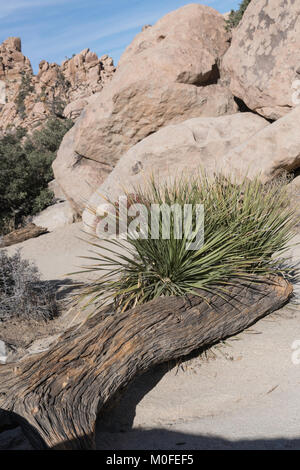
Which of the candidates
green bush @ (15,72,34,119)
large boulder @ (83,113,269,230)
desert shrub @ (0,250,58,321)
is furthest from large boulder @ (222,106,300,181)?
green bush @ (15,72,34,119)

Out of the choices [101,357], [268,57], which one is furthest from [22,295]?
[268,57]

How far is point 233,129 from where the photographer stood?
10102 millimetres

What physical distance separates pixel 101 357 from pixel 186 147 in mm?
7327

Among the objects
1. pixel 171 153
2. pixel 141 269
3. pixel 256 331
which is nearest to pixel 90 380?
pixel 141 269

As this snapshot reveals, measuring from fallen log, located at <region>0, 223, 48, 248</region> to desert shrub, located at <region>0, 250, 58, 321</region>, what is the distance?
575cm

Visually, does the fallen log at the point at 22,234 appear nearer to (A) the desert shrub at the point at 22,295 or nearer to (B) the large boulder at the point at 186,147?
(B) the large boulder at the point at 186,147

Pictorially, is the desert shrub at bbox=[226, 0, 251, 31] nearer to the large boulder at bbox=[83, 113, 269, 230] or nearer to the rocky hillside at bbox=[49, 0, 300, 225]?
the rocky hillside at bbox=[49, 0, 300, 225]

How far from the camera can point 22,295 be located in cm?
582

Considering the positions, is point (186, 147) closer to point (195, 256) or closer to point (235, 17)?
point (235, 17)

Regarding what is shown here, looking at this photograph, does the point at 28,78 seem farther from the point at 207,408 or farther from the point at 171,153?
the point at 207,408

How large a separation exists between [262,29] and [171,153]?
142 inches

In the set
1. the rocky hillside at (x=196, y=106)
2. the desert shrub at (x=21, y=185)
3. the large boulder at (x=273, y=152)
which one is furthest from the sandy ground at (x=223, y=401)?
the desert shrub at (x=21, y=185)

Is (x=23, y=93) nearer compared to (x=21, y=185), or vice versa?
(x=21, y=185)
